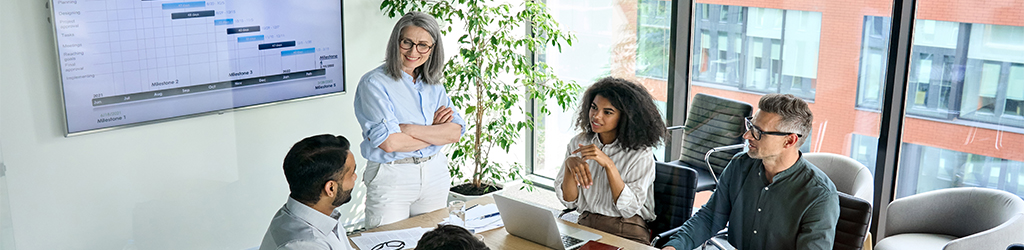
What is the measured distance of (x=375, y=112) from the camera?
3.07 metres

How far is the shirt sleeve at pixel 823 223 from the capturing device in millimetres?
2463

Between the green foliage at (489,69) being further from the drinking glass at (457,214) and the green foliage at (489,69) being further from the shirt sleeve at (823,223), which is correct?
the shirt sleeve at (823,223)

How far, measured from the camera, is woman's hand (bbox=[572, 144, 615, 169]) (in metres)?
2.80

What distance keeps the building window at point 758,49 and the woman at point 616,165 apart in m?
1.48

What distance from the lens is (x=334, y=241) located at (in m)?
2.11

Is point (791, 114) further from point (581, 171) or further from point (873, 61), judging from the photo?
point (873, 61)

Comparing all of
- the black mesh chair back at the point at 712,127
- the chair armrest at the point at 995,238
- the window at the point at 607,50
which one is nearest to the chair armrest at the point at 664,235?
the chair armrest at the point at 995,238

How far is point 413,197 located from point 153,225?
130 centimetres

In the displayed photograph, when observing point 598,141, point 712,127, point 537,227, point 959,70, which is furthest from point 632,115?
point 959,70

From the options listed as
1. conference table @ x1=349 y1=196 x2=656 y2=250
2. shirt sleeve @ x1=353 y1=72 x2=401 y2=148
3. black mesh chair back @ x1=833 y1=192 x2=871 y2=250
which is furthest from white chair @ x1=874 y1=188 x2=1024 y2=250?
shirt sleeve @ x1=353 y1=72 x2=401 y2=148

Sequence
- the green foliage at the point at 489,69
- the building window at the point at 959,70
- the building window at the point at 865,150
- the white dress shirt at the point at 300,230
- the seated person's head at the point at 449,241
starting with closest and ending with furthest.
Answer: the seated person's head at the point at 449,241 < the white dress shirt at the point at 300,230 < the building window at the point at 959,70 < the building window at the point at 865,150 < the green foliage at the point at 489,69

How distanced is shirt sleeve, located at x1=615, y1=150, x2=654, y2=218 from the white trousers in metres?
0.86

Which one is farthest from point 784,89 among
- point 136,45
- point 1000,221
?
point 136,45

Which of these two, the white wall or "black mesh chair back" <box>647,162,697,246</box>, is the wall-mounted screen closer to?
the white wall
